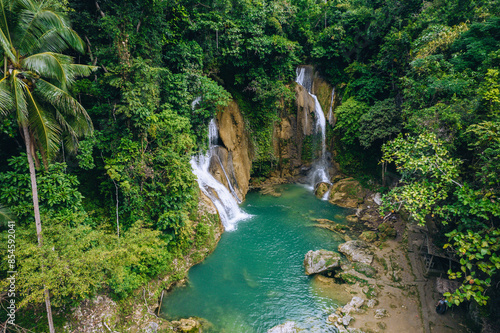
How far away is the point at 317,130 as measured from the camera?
22.5m

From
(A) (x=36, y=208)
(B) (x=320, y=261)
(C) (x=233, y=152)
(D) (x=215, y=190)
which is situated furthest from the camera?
(C) (x=233, y=152)

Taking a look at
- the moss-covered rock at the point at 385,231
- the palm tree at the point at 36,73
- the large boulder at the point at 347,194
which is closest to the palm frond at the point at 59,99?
the palm tree at the point at 36,73

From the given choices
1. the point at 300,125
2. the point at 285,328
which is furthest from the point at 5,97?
the point at 300,125

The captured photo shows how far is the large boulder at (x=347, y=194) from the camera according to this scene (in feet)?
62.7

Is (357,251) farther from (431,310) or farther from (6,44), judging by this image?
(6,44)

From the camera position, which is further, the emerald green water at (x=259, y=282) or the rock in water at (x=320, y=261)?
the rock in water at (x=320, y=261)

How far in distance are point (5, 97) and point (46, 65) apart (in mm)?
1244

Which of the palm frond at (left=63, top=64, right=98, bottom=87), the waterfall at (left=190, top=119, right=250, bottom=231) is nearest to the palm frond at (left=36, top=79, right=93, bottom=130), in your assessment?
the palm frond at (left=63, top=64, right=98, bottom=87)

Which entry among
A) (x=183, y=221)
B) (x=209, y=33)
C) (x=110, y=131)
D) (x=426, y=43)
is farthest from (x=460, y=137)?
(x=209, y=33)

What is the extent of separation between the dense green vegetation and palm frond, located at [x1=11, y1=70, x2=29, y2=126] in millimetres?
45

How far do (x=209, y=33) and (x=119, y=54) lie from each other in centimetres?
795

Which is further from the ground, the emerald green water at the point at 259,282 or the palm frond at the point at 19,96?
the palm frond at the point at 19,96

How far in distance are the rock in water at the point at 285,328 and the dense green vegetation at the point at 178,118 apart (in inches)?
199

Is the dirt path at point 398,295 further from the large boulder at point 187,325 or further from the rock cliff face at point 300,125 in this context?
the rock cliff face at point 300,125
